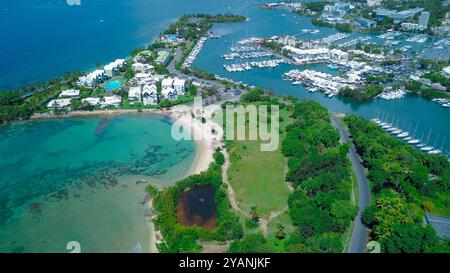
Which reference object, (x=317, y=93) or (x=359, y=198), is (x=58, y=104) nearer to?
(x=317, y=93)

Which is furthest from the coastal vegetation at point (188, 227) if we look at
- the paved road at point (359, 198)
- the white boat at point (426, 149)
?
the white boat at point (426, 149)

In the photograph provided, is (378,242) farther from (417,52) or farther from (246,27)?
(246,27)

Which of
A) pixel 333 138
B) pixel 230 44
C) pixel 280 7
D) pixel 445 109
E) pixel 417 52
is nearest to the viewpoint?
pixel 333 138

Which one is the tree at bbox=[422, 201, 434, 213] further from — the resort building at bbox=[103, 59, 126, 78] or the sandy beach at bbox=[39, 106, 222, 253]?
the resort building at bbox=[103, 59, 126, 78]

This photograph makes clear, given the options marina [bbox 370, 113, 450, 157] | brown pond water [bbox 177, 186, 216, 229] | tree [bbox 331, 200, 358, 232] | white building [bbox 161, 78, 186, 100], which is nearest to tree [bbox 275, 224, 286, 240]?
tree [bbox 331, 200, 358, 232]

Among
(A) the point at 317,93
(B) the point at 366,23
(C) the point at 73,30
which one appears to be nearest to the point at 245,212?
(A) the point at 317,93

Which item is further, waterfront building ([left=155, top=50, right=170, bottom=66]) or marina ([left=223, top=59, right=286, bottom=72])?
waterfront building ([left=155, top=50, right=170, bottom=66])

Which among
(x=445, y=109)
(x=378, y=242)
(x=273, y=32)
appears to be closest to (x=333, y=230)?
(x=378, y=242)

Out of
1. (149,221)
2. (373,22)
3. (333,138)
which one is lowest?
(149,221)
